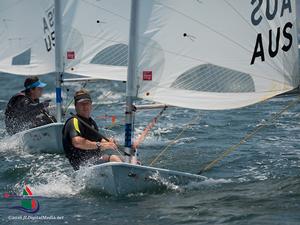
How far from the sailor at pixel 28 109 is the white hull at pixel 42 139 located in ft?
1.12

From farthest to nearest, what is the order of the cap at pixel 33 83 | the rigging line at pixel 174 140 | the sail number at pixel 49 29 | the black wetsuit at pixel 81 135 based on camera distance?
the sail number at pixel 49 29
the cap at pixel 33 83
the rigging line at pixel 174 140
the black wetsuit at pixel 81 135

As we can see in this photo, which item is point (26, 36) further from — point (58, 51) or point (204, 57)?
point (204, 57)

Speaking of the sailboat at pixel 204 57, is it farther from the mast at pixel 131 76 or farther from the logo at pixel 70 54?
the logo at pixel 70 54

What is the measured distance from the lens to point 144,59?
6.75m

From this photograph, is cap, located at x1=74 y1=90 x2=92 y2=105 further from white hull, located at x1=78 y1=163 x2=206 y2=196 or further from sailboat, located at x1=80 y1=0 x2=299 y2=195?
white hull, located at x1=78 y1=163 x2=206 y2=196

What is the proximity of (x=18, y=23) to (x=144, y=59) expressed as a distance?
5.38 metres

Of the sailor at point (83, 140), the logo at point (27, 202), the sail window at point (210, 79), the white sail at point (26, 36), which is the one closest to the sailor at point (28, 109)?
the white sail at point (26, 36)

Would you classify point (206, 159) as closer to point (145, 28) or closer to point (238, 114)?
point (145, 28)

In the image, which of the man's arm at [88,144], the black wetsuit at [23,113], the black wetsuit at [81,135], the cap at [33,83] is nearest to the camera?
the man's arm at [88,144]

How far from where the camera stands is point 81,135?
693cm

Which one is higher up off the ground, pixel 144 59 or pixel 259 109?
pixel 144 59

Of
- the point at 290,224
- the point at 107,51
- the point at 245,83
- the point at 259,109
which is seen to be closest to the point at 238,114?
the point at 259,109

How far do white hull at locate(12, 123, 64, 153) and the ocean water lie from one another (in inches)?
5.9

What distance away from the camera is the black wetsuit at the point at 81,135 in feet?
22.7
